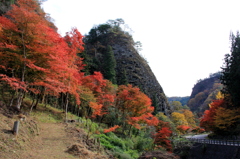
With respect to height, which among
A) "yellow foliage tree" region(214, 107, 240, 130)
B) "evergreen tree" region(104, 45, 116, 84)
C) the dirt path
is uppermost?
"evergreen tree" region(104, 45, 116, 84)

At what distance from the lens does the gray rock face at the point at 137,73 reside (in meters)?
49.0

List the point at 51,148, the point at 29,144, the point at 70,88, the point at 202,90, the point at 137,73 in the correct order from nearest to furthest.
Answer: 1. the point at 29,144
2. the point at 51,148
3. the point at 70,88
4. the point at 137,73
5. the point at 202,90

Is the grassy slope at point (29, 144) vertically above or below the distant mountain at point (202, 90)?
below

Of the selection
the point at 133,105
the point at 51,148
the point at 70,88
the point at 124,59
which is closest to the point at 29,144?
the point at 51,148

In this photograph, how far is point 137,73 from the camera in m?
51.2

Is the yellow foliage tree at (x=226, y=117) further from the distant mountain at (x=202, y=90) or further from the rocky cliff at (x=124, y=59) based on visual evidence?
the distant mountain at (x=202, y=90)

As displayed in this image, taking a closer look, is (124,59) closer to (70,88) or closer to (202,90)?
(70,88)

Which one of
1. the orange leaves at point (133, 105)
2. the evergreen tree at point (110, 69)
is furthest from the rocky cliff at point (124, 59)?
the orange leaves at point (133, 105)

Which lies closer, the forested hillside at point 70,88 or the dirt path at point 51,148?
the dirt path at point 51,148

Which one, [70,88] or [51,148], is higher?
[70,88]

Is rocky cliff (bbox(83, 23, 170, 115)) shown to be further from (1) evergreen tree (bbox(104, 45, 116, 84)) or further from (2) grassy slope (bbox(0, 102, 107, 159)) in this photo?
(2) grassy slope (bbox(0, 102, 107, 159))

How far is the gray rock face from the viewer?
161 feet

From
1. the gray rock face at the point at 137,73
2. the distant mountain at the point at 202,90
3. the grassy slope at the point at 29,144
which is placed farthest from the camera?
the distant mountain at the point at 202,90

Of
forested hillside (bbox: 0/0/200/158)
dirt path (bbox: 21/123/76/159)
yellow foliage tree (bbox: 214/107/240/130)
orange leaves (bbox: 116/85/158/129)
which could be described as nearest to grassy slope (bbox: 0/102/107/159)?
dirt path (bbox: 21/123/76/159)
